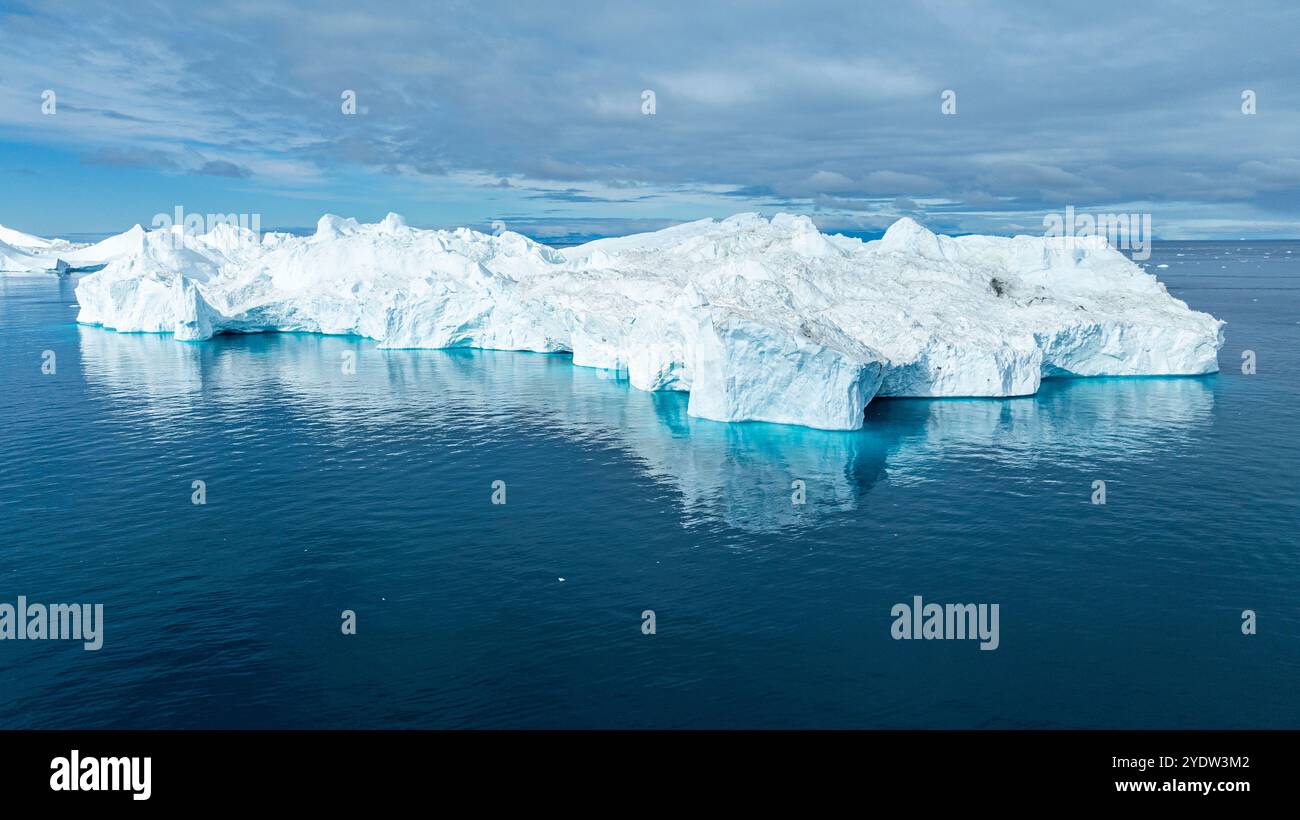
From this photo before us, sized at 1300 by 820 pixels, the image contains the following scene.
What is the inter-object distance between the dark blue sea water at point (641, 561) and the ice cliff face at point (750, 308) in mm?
3605

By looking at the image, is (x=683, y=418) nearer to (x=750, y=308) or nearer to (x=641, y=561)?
(x=750, y=308)

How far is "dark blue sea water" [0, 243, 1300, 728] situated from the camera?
22469 mm

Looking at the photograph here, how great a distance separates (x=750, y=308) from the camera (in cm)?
5300

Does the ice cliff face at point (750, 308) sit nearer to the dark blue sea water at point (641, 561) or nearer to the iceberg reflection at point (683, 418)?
the iceberg reflection at point (683, 418)

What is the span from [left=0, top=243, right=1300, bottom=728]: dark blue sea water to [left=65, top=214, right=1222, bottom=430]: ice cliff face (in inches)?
142

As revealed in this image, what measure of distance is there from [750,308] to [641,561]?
84.3ft

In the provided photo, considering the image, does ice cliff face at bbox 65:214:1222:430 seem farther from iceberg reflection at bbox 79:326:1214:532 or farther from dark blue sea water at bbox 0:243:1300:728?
dark blue sea water at bbox 0:243:1300:728

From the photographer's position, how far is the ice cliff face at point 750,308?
2045 inches
